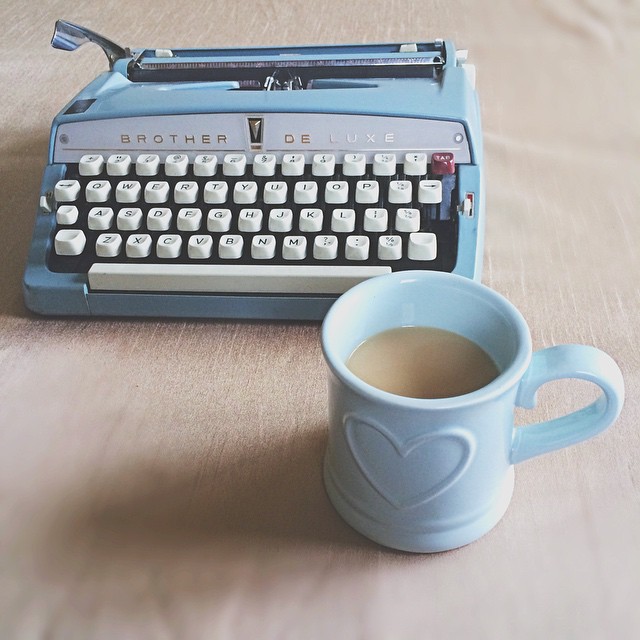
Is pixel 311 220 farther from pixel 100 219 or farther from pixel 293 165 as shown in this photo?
pixel 100 219

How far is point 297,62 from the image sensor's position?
32.9 inches

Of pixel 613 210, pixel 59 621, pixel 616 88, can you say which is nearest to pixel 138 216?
pixel 59 621

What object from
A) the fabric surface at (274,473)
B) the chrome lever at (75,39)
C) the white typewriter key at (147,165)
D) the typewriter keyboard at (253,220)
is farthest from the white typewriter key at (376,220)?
the chrome lever at (75,39)

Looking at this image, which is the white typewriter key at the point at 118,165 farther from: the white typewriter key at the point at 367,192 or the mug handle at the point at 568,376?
the mug handle at the point at 568,376

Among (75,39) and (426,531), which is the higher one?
(75,39)

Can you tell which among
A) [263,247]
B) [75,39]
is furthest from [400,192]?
[75,39]

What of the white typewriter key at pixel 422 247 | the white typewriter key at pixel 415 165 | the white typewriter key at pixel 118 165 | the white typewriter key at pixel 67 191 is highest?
the white typewriter key at pixel 118 165

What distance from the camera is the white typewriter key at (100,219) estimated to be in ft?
2.38

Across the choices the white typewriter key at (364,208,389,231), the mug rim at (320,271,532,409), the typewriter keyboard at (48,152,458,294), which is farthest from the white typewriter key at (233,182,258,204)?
the mug rim at (320,271,532,409)

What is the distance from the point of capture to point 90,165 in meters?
0.75

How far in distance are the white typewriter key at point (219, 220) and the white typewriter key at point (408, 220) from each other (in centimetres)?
15

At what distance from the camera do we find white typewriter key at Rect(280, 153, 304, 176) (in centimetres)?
73

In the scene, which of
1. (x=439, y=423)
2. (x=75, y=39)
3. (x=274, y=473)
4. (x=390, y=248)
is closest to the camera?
(x=439, y=423)

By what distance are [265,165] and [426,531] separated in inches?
14.7
